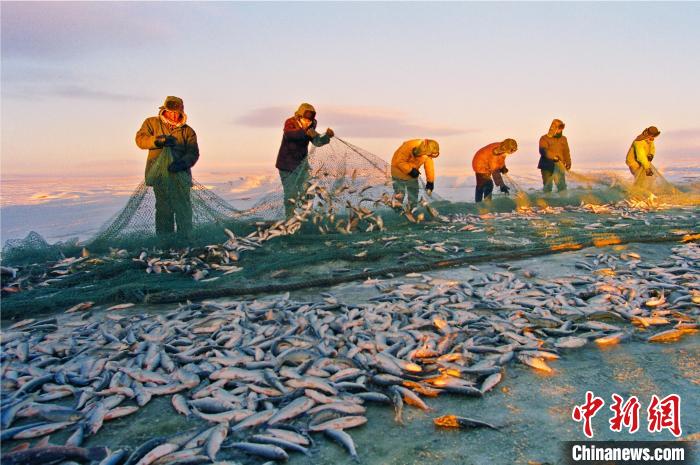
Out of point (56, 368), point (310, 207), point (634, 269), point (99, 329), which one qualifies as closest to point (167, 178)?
point (310, 207)

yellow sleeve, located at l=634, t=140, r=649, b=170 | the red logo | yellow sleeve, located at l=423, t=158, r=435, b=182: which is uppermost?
yellow sleeve, located at l=634, t=140, r=649, b=170

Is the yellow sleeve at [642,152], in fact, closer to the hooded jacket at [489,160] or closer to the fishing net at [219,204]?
the hooded jacket at [489,160]

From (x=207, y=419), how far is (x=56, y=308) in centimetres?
326

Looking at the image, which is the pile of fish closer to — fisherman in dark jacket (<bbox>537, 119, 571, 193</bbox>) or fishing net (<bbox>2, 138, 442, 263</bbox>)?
fishing net (<bbox>2, 138, 442, 263</bbox>)

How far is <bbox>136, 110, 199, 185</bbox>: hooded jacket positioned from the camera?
8500 millimetres

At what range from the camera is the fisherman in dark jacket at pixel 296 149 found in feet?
30.6

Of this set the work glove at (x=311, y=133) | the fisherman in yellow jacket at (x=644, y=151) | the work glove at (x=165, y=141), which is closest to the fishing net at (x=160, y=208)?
the work glove at (x=165, y=141)

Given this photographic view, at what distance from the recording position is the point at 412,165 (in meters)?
10.9

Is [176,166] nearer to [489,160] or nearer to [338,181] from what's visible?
[338,181]

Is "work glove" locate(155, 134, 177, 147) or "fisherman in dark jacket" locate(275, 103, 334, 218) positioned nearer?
"work glove" locate(155, 134, 177, 147)

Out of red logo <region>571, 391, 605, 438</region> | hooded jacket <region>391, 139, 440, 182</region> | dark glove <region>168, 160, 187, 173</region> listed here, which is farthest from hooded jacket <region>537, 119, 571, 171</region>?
red logo <region>571, 391, 605, 438</region>

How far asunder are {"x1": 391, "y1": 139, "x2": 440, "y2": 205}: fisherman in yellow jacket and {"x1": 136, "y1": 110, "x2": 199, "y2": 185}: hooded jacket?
4.05 meters

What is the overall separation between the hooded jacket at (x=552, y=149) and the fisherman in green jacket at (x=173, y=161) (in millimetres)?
10619

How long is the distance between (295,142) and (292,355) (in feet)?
22.4
